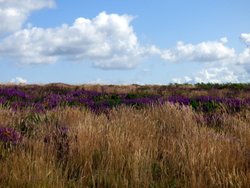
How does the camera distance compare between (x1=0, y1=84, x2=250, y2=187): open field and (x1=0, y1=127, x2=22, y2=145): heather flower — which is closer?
(x1=0, y1=84, x2=250, y2=187): open field

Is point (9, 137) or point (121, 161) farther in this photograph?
point (9, 137)

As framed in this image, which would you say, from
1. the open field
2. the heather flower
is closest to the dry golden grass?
the open field

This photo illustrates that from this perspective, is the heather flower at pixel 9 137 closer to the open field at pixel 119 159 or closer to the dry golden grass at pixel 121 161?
the open field at pixel 119 159

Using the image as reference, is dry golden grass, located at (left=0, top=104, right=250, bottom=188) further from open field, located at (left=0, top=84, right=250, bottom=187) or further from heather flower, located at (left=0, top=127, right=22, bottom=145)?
heather flower, located at (left=0, top=127, right=22, bottom=145)

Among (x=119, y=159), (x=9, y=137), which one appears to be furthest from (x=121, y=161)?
(x=9, y=137)

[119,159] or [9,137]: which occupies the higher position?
[9,137]

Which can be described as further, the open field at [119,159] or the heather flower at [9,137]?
the heather flower at [9,137]

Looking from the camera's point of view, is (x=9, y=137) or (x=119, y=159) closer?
(x=119, y=159)

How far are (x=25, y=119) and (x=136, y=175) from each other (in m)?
4.62

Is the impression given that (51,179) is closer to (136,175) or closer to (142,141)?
(136,175)

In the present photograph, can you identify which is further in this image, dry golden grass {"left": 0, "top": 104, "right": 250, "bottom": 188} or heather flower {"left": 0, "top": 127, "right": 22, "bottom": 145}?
heather flower {"left": 0, "top": 127, "right": 22, "bottom": 145}

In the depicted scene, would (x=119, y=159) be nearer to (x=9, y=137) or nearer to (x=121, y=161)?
(x=121, y=161)

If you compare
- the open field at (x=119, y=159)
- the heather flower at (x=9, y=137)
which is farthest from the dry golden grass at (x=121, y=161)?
the heather flower at (x=9, y=137)

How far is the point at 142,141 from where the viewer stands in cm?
695
